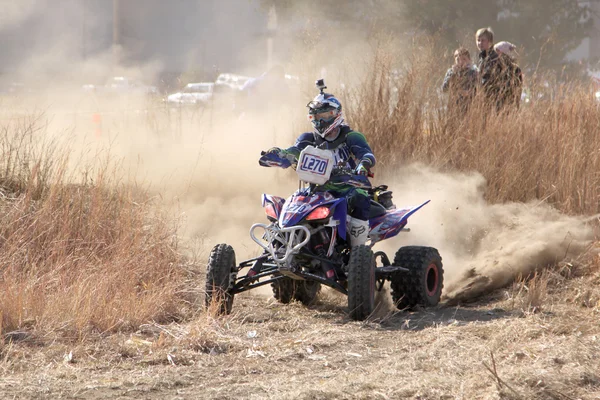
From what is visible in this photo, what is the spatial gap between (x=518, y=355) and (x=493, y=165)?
212 inches

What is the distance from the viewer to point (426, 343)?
629cm

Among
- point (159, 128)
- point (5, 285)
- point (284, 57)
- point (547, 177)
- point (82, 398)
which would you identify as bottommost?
point (82, 398)

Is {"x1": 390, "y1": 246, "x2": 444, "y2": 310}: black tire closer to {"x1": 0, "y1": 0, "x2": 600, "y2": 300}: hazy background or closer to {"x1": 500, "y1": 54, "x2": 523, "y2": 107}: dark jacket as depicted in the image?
{"x1": 0, "y1": 0, "x2": 600, "y2": 300}: hazy background

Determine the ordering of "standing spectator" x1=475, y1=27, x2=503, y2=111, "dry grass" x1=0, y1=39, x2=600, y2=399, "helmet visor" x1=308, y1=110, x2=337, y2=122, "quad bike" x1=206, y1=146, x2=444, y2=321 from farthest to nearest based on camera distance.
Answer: "standing spectator" x1=475, y1=27, x2=503, y2=111 < "helmet visor" x1=308, y1=110, x2=337, y2=122 < "quad bike" x1=206, y1=146, x2=444, y2=321 < "dry grass" x1=0, y1=39, x2=600, y2=399

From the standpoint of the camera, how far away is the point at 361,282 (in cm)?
703

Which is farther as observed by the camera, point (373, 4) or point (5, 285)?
point (373, 4)

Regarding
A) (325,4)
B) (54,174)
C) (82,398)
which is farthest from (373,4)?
(82,398)

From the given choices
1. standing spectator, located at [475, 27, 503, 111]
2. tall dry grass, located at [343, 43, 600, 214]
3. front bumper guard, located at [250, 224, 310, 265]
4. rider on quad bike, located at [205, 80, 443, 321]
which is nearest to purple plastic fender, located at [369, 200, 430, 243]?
rider on quad bike, located at [205, 80, 443, 321]

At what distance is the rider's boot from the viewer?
7758mm

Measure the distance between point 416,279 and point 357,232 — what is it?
2.26ft

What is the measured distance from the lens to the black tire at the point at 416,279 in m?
7.74

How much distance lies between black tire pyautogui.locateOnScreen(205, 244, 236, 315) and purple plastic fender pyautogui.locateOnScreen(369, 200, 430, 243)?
1466mm

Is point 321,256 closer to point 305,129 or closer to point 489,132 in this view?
point 489,132

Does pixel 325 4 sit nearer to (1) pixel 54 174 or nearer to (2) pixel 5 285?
(1) pixel 54 174
